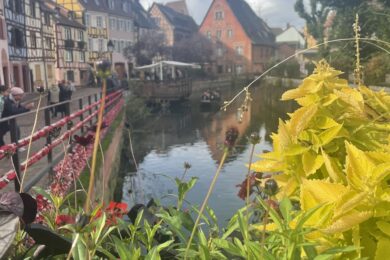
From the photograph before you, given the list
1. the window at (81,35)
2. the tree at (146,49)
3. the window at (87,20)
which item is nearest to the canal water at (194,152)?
the window at (81,35)

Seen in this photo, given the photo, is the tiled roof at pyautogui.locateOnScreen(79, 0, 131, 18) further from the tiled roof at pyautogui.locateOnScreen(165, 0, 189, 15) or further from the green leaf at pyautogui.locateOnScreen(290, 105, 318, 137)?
the green leaf at pyautogui.locateOnScreen(290, 105, 318, 137)

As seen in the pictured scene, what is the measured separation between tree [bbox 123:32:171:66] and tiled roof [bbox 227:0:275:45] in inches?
791

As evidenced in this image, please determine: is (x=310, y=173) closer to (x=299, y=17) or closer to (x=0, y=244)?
(x=0, y=244)

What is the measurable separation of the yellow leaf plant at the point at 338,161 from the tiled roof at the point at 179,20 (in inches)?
2590

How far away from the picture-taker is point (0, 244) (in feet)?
3.56

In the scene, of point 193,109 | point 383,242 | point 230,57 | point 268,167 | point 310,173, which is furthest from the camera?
point 230,57

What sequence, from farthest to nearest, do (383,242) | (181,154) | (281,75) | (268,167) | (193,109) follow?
(281,75), (193,109), (181,154), (268,167), (383,242)

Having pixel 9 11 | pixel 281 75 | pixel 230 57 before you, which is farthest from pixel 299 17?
pixel 9 11

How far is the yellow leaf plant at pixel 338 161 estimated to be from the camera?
1058 millimetres

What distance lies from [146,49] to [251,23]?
85.3 ft

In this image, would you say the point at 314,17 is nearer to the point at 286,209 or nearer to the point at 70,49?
the point at 70,49

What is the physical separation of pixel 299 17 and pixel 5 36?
36.3 m

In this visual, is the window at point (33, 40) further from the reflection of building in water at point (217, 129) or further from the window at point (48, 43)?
the reflection of building in water at point (217, 129)

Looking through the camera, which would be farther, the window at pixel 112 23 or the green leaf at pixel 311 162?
the window at pixel 112 23
